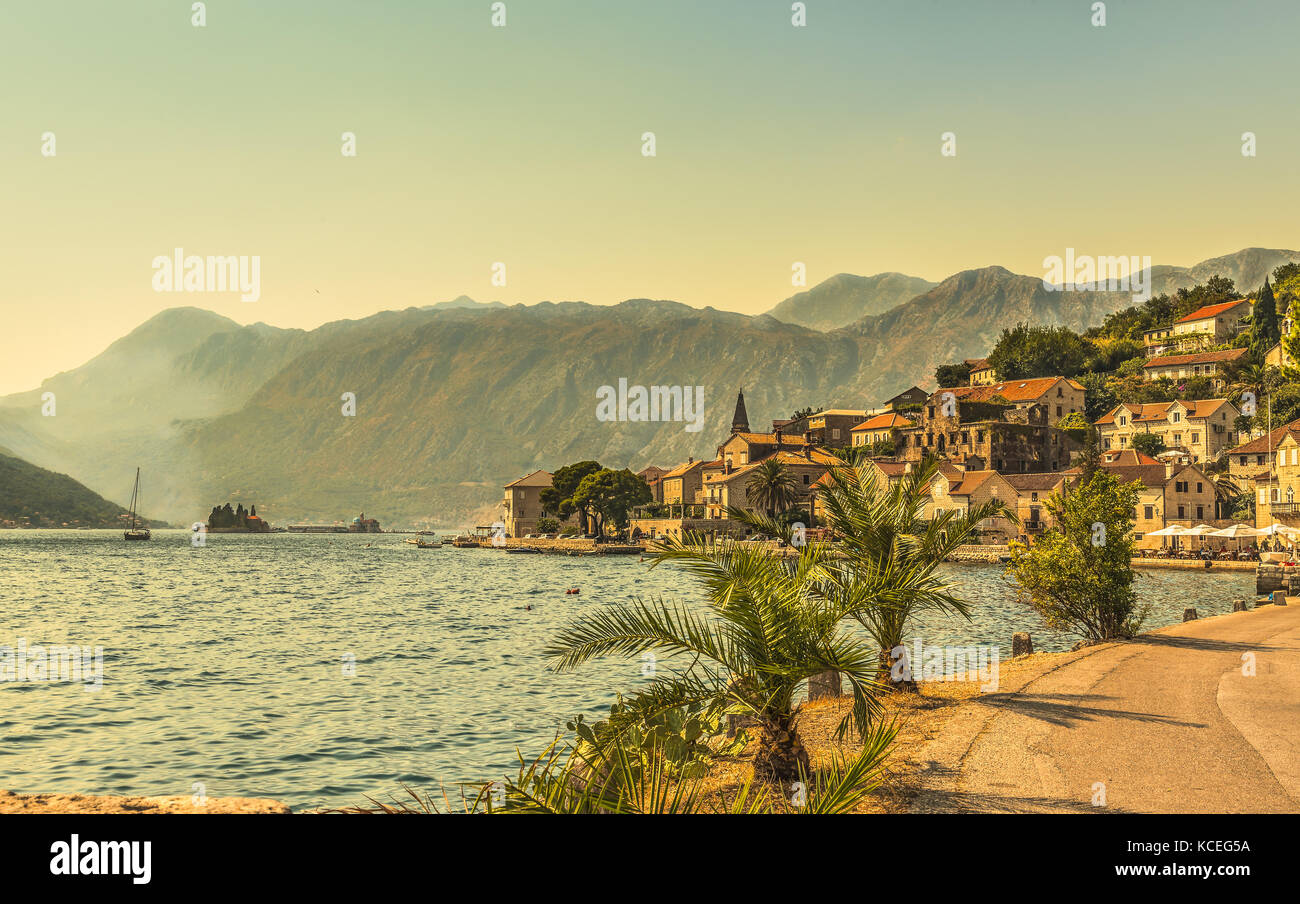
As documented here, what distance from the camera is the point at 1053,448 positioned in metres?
136

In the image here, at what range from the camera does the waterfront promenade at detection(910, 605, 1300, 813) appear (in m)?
10.4

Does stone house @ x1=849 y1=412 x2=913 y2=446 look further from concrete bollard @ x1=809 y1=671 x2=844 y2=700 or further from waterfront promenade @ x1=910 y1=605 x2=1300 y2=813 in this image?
concrete bollard @ x1=809 y1=671 x2=844 y2=700

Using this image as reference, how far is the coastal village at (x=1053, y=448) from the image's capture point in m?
99.2

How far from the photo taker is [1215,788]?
1055 centimetres

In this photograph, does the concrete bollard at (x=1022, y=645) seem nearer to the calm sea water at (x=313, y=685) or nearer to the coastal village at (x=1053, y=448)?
the calm sea water at (x=313, y=685)

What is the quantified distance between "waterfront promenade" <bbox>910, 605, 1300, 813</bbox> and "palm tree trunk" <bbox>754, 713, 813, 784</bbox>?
65.2 inches

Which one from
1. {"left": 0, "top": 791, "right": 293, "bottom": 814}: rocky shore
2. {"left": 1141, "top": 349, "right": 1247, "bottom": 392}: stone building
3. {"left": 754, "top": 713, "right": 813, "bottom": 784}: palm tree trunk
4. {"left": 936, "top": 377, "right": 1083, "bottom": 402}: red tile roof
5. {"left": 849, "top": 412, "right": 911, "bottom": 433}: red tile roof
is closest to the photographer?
{"left": 0, "top": 791, "right": 293, "bottom": 814}: rocky shore

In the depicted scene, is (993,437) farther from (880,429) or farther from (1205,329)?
(1205,329)

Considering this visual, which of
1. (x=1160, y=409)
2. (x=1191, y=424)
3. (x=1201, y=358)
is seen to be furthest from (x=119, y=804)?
(x=1201, y=358)

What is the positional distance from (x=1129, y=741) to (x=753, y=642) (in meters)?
6.18

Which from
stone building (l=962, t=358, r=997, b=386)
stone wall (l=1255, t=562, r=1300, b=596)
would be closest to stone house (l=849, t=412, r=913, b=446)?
stone building (l=962, t=358, r=997, b=386)

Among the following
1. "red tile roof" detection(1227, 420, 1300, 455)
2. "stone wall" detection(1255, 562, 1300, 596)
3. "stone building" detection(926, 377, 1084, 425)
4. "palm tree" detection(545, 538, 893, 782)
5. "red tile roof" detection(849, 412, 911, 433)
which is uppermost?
"stone building" detection(926, 377, 1084, 425)

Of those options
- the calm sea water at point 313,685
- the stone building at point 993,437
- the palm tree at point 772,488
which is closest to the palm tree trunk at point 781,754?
the calm sea water at point 313,685
